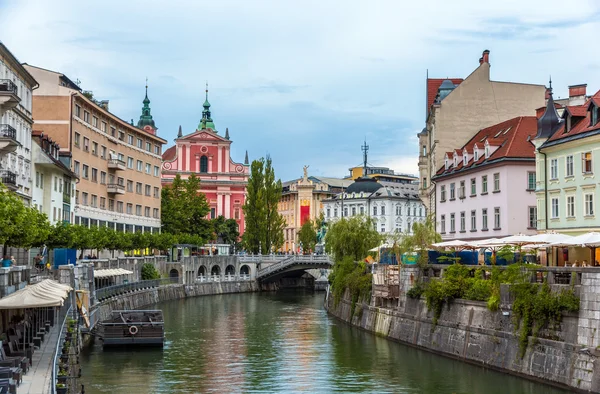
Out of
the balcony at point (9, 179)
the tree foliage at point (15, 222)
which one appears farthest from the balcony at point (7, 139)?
the tree foliage at point (15, 222)

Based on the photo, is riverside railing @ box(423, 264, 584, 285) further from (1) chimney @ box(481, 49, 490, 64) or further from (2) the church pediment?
(2) the church pediment

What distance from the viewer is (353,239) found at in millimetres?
70938

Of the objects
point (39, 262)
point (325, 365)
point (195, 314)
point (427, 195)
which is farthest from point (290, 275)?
point (325, 365)

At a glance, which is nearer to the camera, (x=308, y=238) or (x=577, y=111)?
(x=577, y=111)

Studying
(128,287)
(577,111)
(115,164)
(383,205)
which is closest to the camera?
(577,111)

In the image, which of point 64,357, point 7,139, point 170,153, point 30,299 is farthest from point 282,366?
point 170,153

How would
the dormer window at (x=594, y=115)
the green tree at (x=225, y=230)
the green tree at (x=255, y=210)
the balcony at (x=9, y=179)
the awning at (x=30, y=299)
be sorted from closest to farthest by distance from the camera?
1. the awning at (x=30, y=299)
2. the dormer window at (x=594, y=115)
3. the balcony at (x=9, y=179)
4. the green tree at (x=255, y=210)
5. the green tree at (x=225, y=230)

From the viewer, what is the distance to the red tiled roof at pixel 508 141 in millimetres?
64062

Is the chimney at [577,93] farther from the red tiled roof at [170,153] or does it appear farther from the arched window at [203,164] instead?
the red tiled roof at [170,153]

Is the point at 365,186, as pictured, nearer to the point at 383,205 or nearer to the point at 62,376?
the point at 383,205

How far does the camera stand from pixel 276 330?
61031mm

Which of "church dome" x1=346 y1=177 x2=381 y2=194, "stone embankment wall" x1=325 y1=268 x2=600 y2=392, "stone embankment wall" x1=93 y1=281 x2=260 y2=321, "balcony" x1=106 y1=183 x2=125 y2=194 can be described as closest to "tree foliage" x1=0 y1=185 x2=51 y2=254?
"stone embankment wall" x1=93 y1=281 x2=260 y2=321

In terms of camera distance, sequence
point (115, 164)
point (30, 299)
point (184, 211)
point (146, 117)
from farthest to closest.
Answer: point (146, 117) < point (184, 211) < point (115, 164) < point (30, 299)

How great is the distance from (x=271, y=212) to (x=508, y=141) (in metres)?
54.9
